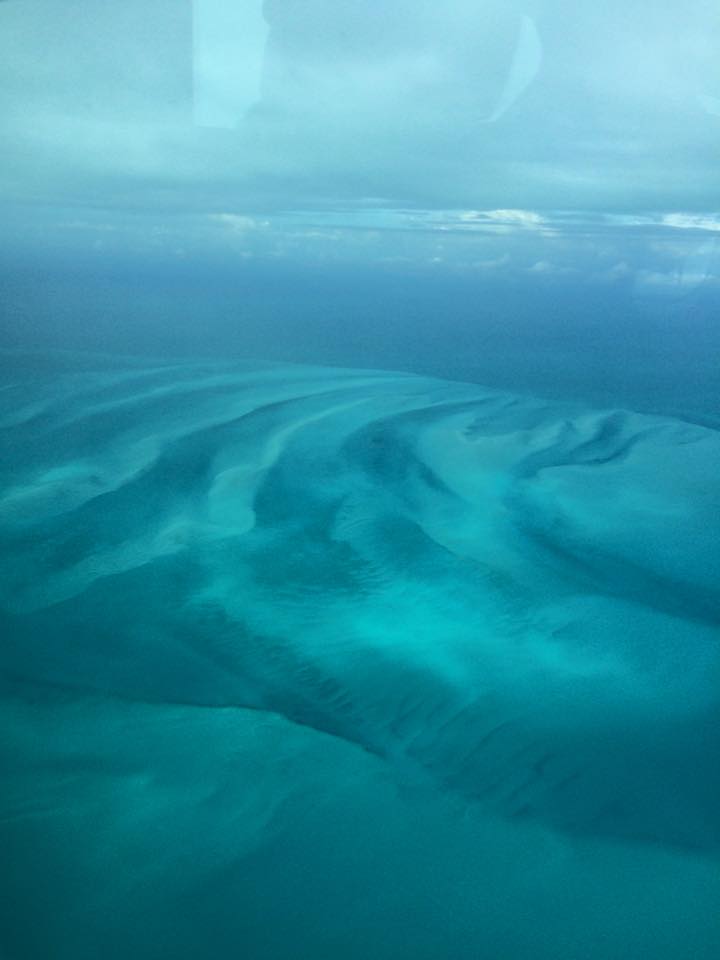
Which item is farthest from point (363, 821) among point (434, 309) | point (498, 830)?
point (434, 309)

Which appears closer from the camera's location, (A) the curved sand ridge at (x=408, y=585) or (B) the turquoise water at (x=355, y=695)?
(B) the turquoise water at (x=355, y=695)

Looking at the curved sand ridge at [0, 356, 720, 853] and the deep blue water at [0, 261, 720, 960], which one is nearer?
the deep blue water at [0, 261, 720, 960]

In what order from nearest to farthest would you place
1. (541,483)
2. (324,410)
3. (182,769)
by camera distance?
(182,769) → (541,483) → (324,410)

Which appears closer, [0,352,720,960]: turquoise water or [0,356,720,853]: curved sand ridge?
[0,352,720,960]: turquoise water

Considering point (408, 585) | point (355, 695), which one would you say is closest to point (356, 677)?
point (355, 695)

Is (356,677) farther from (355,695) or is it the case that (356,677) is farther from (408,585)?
(408,585)

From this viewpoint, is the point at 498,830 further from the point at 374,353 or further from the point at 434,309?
the point at 434,309
